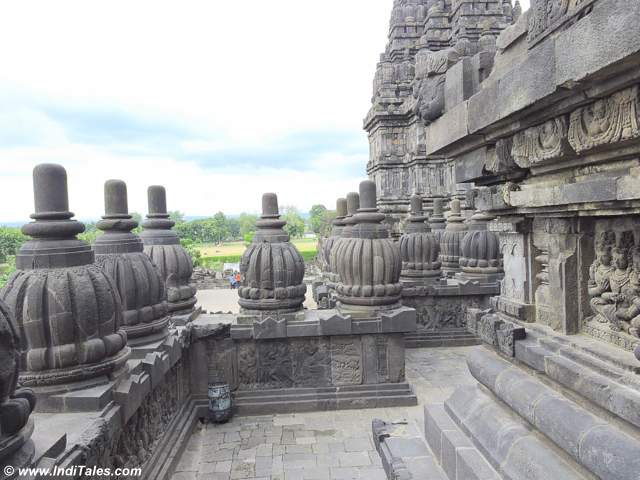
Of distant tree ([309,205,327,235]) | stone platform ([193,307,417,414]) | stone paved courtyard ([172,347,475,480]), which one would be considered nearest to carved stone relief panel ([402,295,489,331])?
stone paved courtyard ([172,347,475,480])

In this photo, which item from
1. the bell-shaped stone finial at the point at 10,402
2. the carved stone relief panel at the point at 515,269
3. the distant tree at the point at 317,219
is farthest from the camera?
the distant tree at the point at 317,219

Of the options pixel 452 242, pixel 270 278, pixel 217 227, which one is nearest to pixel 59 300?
pixel 270 278

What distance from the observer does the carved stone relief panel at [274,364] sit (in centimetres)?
599

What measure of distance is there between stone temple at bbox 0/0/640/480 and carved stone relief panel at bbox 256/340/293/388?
29mm

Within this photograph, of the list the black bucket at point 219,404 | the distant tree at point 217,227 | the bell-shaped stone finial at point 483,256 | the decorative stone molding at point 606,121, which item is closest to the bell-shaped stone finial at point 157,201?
the black bucket at point 219,404

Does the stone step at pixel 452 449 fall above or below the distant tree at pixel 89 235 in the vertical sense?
below

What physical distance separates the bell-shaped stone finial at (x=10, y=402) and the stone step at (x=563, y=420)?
272 cm

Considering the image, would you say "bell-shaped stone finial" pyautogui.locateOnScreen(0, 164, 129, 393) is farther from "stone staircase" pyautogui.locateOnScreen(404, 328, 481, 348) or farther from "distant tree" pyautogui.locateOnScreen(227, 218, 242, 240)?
"distant tree" pyautogui.locateOnScreen(227, 218, 242, 240)

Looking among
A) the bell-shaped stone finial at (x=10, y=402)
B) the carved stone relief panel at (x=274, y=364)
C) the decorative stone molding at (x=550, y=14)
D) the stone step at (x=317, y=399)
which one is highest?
the decorative stone molding at (x=550, y=14)

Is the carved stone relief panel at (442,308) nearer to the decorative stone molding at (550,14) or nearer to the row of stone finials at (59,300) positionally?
the row of stone finials at (59,300)

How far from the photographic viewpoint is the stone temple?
2.31 meters

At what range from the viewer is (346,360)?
6043 mm

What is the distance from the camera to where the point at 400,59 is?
21375 millimetres

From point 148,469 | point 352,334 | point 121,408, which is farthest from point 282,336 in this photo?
point 121,408
